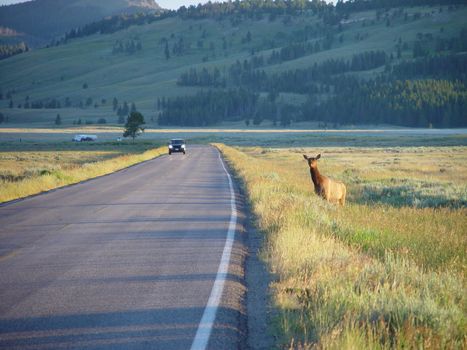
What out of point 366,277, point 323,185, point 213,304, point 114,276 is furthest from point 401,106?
point 213,304

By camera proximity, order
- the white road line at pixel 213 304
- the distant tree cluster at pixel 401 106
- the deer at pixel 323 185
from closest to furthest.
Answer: the white road line at pixel 213 304 < the deer at pixel 323 185 < the distant tree cluster at pixel 401 106

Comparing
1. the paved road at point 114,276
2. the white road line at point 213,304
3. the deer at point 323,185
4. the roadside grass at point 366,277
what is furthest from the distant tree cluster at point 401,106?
the white road line at point 213,304

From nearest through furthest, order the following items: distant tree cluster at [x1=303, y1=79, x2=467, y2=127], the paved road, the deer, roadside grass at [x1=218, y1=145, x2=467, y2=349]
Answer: roadside grass at [x1=218, y1=145, x2=467, y2=349] → the paved road → the deer → distant tree cluster at [x1=303, y1=79, x2=467, y2=127]

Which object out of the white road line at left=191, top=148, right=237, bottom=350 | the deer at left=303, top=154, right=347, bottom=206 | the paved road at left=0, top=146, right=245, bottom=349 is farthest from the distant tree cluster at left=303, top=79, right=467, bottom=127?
the white road line at left=191, top=148, right=237, bottom=350

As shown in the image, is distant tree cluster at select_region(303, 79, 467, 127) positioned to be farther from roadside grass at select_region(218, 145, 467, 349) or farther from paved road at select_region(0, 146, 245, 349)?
paved road at select_region(0, 146, 245, 349)

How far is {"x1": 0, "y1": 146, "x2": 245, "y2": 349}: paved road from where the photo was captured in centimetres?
600

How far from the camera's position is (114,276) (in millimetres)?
8445

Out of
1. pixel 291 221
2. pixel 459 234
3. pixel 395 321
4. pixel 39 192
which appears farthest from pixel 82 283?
pixel 39 192

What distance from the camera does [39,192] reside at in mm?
21625

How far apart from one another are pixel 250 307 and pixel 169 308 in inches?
42.1

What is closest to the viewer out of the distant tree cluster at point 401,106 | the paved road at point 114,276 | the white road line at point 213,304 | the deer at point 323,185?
the white road line at point 213,304

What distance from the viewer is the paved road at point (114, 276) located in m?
6.00

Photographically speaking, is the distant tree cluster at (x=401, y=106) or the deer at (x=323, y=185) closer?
the deer at (x=323, y=185)

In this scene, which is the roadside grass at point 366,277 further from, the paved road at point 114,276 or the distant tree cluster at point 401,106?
the distant tree cluster at point 401,106
